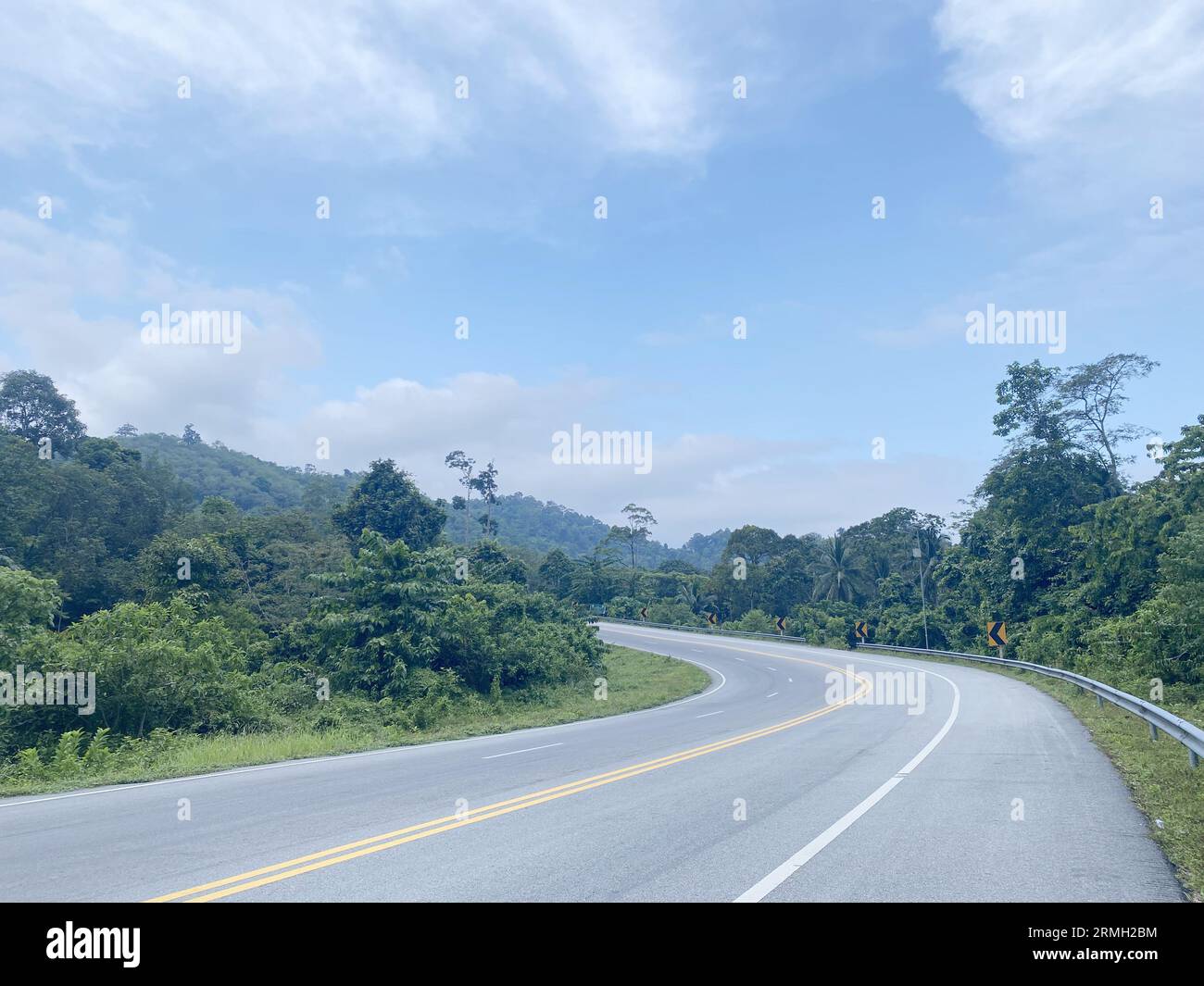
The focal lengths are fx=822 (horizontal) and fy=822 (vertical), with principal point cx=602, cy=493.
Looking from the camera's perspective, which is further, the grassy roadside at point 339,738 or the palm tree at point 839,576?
the palm tree at point 839,576

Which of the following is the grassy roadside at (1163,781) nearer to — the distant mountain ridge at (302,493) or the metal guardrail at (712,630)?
the metal guardrail at (712,630)

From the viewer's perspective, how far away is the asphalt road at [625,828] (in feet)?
19.6

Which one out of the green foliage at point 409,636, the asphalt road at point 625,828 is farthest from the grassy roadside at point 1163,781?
the green foliage at point 409,636

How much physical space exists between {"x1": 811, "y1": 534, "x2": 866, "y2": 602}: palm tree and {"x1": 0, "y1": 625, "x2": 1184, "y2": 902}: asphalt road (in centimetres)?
6015

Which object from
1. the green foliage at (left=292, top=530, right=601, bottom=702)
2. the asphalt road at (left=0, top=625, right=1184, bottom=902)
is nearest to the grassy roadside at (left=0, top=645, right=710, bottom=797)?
the asphalt road at (left=0, top=625, right=1184, bottom=902)

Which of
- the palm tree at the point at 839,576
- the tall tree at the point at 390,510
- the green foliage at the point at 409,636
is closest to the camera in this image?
the green foliage at the point at 409,636

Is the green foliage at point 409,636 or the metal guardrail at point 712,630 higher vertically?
the green foliage at point 409,636

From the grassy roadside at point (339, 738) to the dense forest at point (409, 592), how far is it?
0.98 m

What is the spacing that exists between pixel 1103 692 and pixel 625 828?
17.4m

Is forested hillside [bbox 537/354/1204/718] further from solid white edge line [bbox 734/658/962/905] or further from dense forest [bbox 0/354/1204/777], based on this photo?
solid white edge line [bbox 734/658/962/905]

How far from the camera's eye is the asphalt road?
19.6 feet

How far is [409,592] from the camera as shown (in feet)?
90.9
